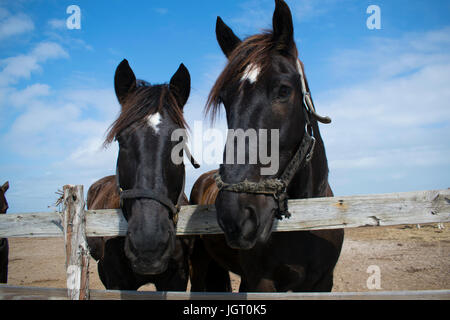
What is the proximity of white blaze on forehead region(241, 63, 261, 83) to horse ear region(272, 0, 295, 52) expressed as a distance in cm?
34

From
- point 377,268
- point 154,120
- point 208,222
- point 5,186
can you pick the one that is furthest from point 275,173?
point 377,268

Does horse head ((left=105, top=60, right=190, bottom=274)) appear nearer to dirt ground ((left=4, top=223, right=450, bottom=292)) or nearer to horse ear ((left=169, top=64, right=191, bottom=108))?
horse ear ((left=169, top=64, right=191, bottom=108))

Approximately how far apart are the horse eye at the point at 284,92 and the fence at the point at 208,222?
0.82 metres

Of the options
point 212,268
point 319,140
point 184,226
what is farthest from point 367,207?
point 212,268

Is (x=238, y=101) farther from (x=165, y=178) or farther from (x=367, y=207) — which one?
(x=367, y=207)

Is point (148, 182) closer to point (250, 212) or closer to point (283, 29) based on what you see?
point (250, 212)

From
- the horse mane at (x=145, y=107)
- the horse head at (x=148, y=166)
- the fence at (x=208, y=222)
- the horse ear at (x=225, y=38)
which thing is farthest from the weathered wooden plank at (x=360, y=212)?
the horse ear at (x=225, y=38)

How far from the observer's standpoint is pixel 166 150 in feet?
8.63

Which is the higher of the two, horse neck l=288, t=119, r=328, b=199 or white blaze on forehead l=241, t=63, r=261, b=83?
white blaze on forehead l=241, t=63, r=261, b=83

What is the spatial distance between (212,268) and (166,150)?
2.56 m

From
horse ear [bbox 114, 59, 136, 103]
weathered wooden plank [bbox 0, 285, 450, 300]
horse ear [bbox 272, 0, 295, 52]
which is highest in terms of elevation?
horse ear [bbox 114, 59, 136, 103]

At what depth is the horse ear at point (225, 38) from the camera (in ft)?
9.04

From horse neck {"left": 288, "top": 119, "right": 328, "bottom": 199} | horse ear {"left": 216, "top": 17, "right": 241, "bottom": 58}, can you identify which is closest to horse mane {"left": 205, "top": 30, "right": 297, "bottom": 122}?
horse ear {"left": 216, "top": 17, "right": 241, "bottom": 58}

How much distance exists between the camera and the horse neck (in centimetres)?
253
